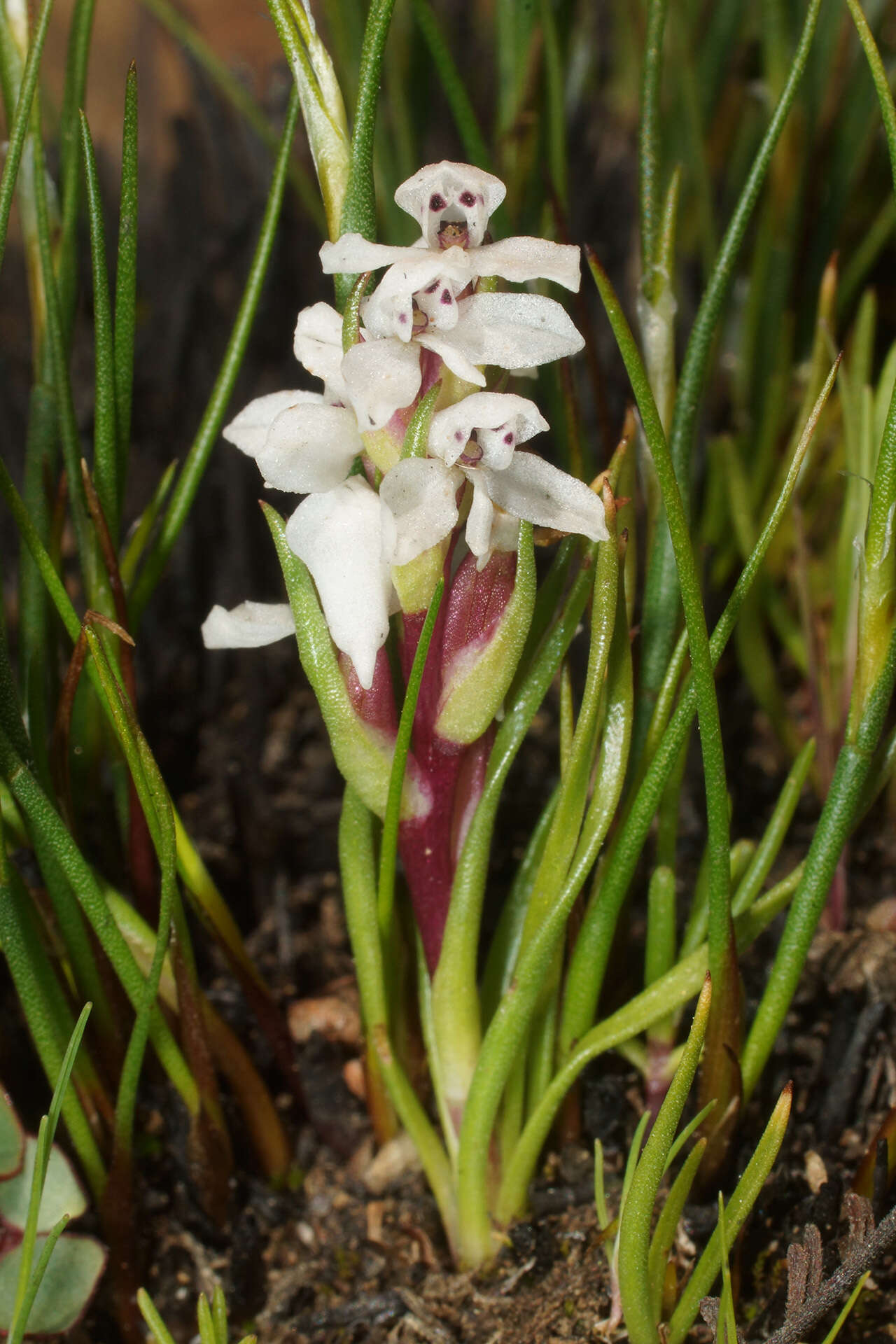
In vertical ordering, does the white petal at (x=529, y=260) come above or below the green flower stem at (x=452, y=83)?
below

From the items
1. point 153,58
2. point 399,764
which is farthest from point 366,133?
point 153,58

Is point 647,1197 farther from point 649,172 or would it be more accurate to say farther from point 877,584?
point 649,172

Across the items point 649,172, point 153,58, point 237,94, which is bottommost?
point 649,172

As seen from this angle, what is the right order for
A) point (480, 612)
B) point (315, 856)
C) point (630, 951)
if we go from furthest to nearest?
1. point (315, 856)
2. point (630, 951)
3. point (480, 612)

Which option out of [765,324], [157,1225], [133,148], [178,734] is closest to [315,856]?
[178,734]

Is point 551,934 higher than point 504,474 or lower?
lower

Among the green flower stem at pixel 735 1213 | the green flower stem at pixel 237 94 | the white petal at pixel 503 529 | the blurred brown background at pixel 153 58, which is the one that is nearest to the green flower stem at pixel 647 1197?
the green flower stem at pixel 735 1213

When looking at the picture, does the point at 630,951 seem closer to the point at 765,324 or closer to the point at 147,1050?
the point at 147,1050

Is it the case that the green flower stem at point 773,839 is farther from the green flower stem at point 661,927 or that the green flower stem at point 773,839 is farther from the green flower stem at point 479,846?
the green flower stem at point 479,846
